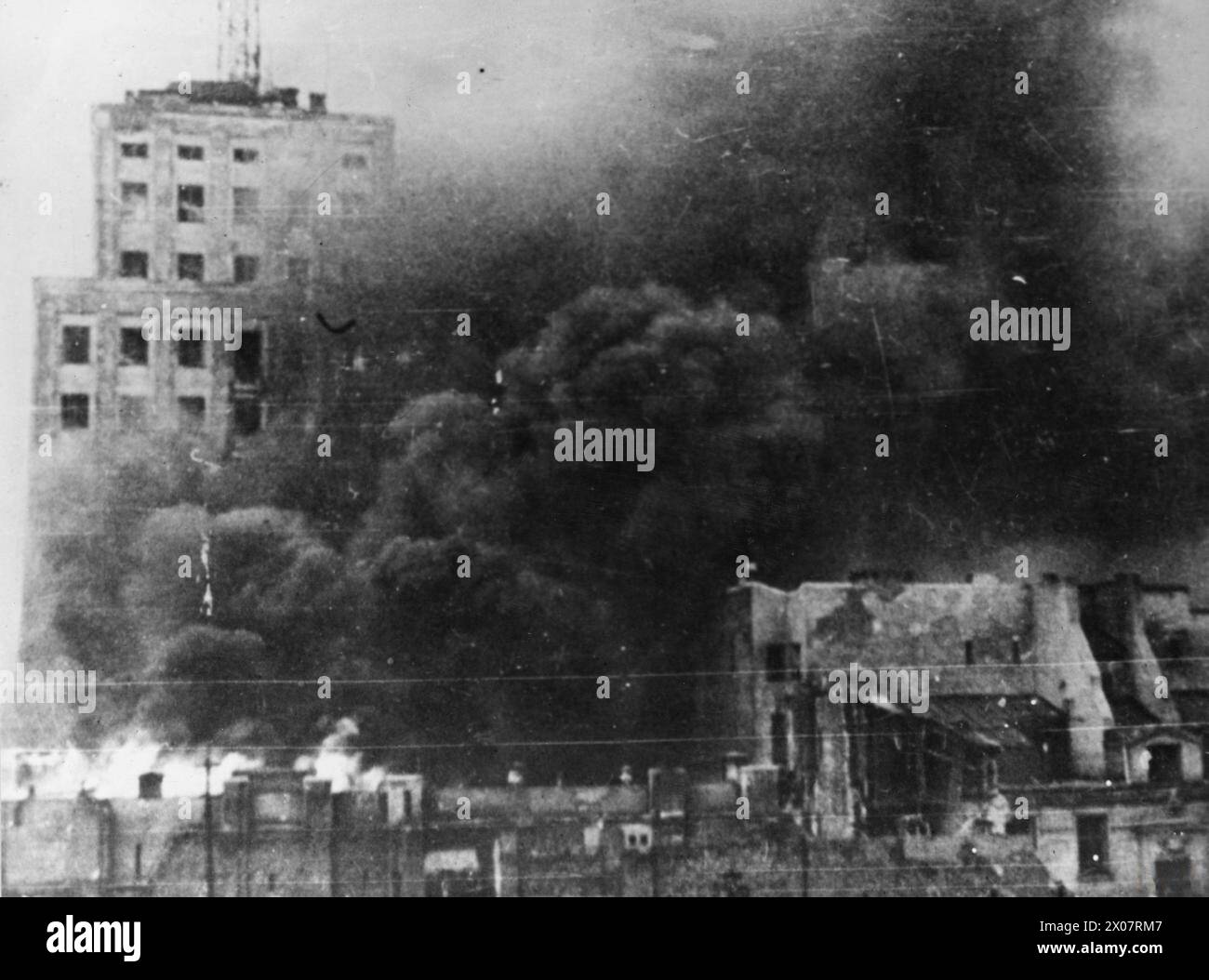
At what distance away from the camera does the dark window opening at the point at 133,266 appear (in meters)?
6.34

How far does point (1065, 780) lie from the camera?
20.3 ft

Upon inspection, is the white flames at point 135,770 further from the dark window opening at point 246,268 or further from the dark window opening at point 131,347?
the dark window opening at point 246,268

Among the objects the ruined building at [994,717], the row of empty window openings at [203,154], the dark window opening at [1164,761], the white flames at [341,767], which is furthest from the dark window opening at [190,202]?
the dark window opening at [1164,761]

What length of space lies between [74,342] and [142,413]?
1.68 ft

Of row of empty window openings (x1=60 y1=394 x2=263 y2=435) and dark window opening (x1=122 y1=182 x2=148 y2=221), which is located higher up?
dark window opening (x1=122 y1=182 x2=148 y2=221)

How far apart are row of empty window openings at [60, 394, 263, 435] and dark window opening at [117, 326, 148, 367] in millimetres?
190

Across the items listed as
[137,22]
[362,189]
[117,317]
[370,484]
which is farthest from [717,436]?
[137,22]

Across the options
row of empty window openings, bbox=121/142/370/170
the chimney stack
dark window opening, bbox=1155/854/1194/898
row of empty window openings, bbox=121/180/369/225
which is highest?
row of empty window openings, bbox=121/142/370/170

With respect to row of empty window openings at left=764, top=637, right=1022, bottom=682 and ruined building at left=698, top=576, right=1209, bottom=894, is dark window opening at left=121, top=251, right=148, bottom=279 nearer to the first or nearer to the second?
ruined building at left=698, top=576, right=1209, bottom=894

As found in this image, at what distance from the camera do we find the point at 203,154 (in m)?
6.40

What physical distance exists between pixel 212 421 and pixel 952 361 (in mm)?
4006

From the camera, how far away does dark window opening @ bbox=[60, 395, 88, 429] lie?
6.32 meters

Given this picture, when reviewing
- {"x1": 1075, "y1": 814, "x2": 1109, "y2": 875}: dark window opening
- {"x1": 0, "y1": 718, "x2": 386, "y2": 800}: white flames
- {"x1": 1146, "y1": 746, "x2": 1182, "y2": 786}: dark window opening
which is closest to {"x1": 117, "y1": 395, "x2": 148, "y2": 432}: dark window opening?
{"x1": 0, "y1": 718, "x2": 386, "y2": 800}: white flames

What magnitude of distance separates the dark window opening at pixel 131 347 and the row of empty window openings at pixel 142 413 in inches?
7.5
